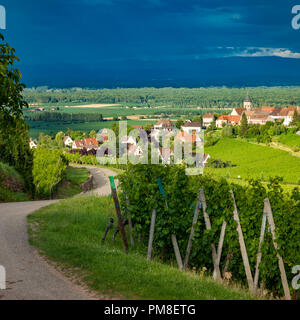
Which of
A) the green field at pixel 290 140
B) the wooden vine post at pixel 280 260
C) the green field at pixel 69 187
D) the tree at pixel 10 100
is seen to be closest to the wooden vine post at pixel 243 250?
the wooden vine post at pixel 280 260

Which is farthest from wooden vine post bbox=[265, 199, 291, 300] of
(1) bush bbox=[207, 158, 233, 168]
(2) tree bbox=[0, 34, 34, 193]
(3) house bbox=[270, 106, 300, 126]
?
(3) house bbox=[270, 106, 300, 126]

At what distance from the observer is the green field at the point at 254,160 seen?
246 feet

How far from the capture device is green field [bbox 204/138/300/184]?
2958 inches

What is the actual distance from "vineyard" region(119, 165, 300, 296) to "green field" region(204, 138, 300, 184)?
5572cm

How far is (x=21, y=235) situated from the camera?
1278 cm

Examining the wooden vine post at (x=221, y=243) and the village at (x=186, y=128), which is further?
the village at (x=186, y=128)

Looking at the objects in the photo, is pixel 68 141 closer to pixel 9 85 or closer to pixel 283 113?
pixel 283 113

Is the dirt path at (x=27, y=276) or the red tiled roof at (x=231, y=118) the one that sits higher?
the red tiled roof at (x=231, y=118)

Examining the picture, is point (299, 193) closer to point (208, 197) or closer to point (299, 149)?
point (208, 197)

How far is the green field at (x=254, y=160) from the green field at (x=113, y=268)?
5501 centimetres

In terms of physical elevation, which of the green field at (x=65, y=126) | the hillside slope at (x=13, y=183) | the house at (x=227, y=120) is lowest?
the hillside slope at (x=13, y=183)

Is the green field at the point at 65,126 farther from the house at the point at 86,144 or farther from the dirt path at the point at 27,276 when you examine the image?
the dirt path at the point at 27,276

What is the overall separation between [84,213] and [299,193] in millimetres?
8436
